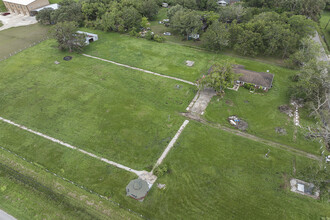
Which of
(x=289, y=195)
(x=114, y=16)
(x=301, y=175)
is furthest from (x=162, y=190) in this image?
(x=114, y=16)

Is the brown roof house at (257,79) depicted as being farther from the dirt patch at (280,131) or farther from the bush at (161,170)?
the bush at (161,170)

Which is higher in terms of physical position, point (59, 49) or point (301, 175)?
point (59, 49)

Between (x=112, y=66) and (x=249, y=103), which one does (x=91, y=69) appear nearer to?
(x=112, y=66)

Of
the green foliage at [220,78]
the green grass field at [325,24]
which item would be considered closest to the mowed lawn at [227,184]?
the green foliage at [220,78]

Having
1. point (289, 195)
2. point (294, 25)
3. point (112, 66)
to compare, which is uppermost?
point (294, 25)

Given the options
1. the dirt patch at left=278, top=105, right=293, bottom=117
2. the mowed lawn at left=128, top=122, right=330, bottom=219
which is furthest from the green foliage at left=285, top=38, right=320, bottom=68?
the mowed lawn at left=128, top=122, right=330, bottom=219

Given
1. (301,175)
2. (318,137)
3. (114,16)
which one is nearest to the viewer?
(301,175)
